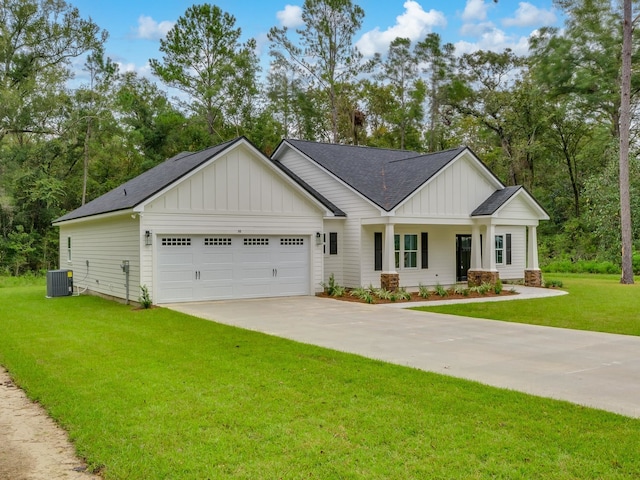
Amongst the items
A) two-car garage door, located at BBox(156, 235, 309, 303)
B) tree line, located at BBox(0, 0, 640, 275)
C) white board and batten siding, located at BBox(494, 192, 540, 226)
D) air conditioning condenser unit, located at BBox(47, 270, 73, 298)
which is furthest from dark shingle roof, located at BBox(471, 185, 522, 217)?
air conditioning condenser unit, located at BBox(47, 270, 73, 298)

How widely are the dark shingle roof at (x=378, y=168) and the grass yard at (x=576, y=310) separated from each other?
4.67 meters

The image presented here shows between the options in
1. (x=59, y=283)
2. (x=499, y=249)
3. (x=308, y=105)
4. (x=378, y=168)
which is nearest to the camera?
(x=59, y=283)

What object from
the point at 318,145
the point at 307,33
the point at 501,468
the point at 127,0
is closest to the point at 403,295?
the point at 318,145

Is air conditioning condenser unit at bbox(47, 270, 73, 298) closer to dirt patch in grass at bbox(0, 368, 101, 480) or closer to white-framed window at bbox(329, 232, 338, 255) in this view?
white-framed window at bbox(329, 232, 338, 255)

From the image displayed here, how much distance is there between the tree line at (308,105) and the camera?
98.9 feet

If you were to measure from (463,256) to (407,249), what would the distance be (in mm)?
2952

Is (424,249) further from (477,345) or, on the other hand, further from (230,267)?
(477,345)

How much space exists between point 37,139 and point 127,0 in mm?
14100

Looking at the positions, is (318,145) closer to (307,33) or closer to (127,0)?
(127,0)

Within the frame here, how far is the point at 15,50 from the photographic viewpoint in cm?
3072

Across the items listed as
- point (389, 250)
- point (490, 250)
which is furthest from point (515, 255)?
point (389, 250)

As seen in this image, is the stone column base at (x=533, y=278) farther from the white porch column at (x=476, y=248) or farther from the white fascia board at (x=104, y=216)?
the white fascia board at (x=104, y=216)

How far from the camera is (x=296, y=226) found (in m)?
16.7

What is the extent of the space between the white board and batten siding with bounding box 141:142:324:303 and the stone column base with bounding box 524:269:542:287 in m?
8.52
